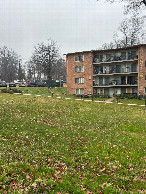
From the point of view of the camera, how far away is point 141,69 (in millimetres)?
38906

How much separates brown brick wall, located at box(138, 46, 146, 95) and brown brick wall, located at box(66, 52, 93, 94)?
1132 cm

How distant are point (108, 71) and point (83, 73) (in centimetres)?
628

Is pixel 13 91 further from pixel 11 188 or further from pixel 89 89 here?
pixel 11 188

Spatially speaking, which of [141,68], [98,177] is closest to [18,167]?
[98,177]

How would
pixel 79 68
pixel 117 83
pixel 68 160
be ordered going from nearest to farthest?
1. pixel 68 160
2. pixel 117 83
3. pixel 79 68

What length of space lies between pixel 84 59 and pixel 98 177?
131 ft

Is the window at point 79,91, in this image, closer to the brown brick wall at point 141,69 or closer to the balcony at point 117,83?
the balcony at point 117,83

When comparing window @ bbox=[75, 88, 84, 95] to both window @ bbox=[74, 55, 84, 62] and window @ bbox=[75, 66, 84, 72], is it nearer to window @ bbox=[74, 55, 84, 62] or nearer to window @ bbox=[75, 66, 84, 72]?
window @ bbox=[75, 66, 84, 72]

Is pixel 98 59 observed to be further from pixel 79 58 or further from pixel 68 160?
pixel 68 160

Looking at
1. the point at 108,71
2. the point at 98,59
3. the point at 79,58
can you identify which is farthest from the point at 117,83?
the point at 79,58

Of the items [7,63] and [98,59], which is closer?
[98,59]

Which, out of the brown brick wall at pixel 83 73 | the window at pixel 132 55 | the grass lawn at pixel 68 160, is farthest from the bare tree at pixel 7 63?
the grass lawn at pixel 68 160

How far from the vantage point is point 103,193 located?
5.19 m

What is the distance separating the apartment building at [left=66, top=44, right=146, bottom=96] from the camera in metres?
39.4
